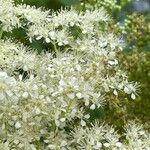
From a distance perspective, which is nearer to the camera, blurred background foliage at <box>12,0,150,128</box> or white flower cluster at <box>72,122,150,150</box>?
white flower cluster at <box>72,122,150,150</box>

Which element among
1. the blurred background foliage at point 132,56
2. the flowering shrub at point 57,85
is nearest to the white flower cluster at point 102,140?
the flowering shrub at point 57,85

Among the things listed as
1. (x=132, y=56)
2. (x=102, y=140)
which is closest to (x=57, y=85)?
(x=102, y=140)

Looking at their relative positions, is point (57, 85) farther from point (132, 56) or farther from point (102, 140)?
point (132, 56)

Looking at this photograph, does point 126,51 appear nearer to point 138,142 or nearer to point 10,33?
point 10,33

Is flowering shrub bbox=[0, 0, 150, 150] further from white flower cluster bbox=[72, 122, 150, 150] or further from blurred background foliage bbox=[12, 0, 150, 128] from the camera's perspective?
blurred background foliage bbox=[12, 0, 150, 128]

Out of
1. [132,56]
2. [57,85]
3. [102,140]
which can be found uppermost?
[57,85]

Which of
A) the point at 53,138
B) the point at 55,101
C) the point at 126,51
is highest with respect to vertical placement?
the point at 55,101

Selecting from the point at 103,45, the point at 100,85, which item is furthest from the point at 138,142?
the point at 103,45

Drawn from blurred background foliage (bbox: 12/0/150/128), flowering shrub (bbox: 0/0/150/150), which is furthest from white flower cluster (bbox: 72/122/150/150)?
blurred background foliage (bbox: 12/0/150/128)
